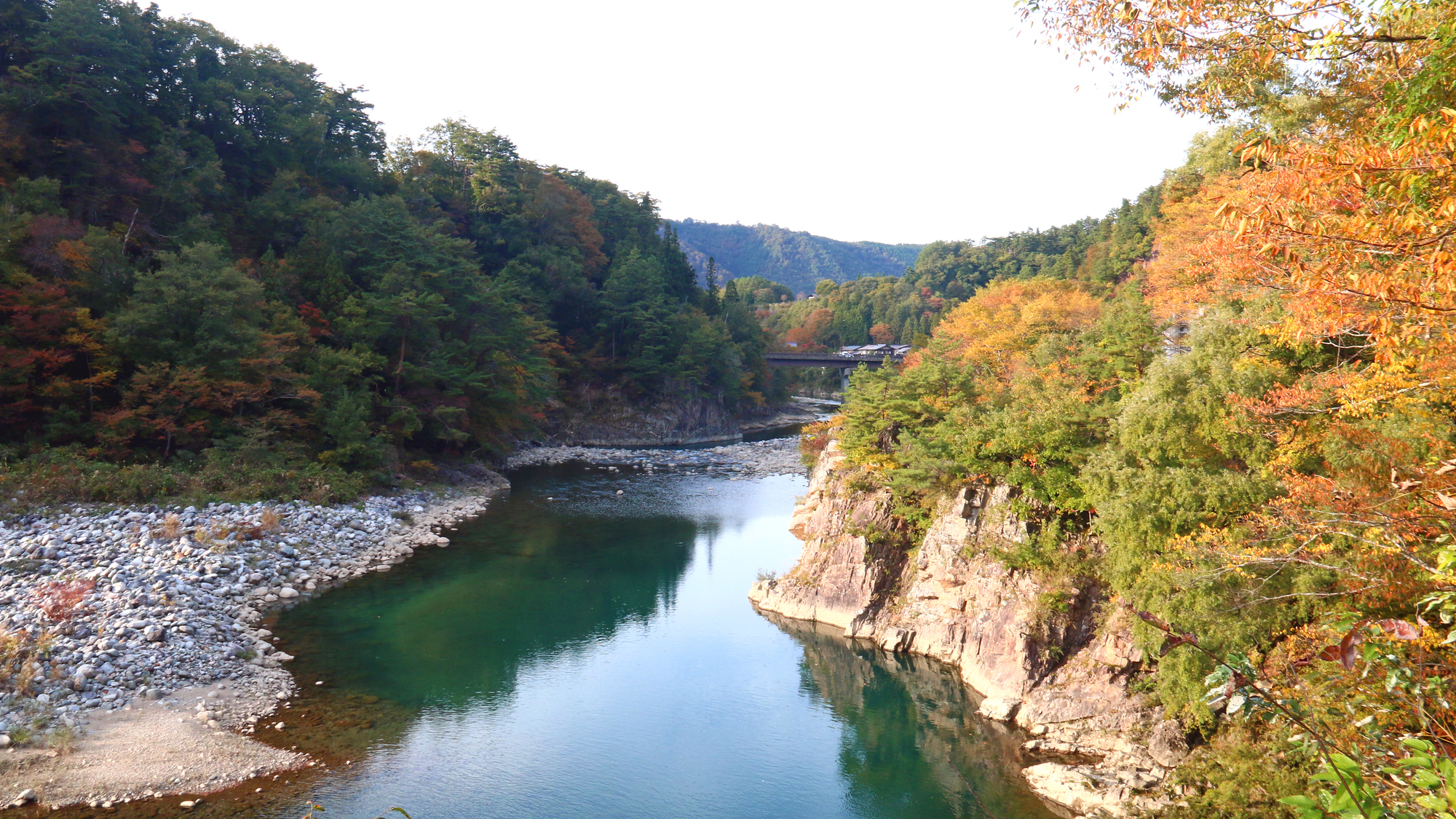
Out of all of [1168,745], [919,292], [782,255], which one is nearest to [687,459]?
[1168,745]

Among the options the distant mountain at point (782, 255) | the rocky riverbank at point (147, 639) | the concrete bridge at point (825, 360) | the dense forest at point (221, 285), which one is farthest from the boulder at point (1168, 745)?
the distant mountain at point (782, 255)

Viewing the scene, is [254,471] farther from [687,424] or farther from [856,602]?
[687,424]

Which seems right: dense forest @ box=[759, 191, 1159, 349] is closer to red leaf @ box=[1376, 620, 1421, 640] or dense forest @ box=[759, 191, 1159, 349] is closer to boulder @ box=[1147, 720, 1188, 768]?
boulder @ box=[1147, 720, 1188, 768]

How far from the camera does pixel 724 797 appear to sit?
1151cm

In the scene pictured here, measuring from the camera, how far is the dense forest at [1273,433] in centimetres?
438

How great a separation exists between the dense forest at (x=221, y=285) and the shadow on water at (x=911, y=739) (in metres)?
17.2

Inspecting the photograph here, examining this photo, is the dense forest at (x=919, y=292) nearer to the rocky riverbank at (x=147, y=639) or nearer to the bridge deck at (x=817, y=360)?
the bridge deck at (x=817, y=360)

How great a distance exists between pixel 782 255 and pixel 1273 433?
159634mm

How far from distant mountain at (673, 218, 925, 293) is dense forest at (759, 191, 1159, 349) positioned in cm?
5557

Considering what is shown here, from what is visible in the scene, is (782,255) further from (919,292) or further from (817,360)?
(817,360)

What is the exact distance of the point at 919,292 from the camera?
8988 cm

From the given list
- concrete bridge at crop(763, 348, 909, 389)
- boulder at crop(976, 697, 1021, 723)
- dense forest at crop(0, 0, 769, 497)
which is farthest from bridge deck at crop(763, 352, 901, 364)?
boulder at crop(976, 697, 1021, 723)

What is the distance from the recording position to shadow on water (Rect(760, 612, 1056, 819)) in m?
11.5

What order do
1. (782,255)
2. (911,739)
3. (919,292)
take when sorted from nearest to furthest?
1. (911,739)
2. (919,292)
3. (782,255)
